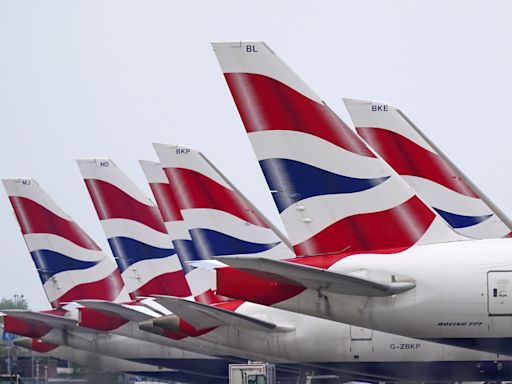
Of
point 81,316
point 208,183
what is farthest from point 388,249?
point 81,316

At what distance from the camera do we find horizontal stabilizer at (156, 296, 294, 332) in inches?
1148

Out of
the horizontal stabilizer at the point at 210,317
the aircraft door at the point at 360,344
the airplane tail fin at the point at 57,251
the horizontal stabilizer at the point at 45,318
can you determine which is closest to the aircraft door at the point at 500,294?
the aircraft door at the point at 360,344

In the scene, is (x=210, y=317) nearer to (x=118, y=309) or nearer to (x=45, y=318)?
(x=118, y=309)

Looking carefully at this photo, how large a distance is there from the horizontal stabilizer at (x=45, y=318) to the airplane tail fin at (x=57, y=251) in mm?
3279

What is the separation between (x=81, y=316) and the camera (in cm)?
3888

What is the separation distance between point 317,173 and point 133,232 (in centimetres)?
2007

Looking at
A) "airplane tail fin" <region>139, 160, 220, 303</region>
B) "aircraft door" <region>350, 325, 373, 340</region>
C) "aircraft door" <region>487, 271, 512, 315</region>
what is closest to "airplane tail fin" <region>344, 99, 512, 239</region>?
"aircraft door" <region>350, 325, 373, 340</region>

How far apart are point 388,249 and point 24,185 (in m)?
26.4

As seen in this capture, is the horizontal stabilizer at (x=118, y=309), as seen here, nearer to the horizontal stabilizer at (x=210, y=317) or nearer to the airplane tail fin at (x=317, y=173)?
the horizontal stabilizer at (x=210, y=317)

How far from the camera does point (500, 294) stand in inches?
841

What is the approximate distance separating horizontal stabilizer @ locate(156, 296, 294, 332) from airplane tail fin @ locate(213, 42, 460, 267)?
21.8 feet

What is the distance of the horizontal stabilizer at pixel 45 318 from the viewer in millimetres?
40656

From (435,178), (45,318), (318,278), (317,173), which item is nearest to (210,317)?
(435,178)

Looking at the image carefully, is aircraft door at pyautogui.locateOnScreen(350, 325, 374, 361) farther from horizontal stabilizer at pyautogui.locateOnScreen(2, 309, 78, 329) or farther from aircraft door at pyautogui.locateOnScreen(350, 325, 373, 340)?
horizontal stabilizer at pyautogui.locateOnScreen(2, 309, 78, 329)
